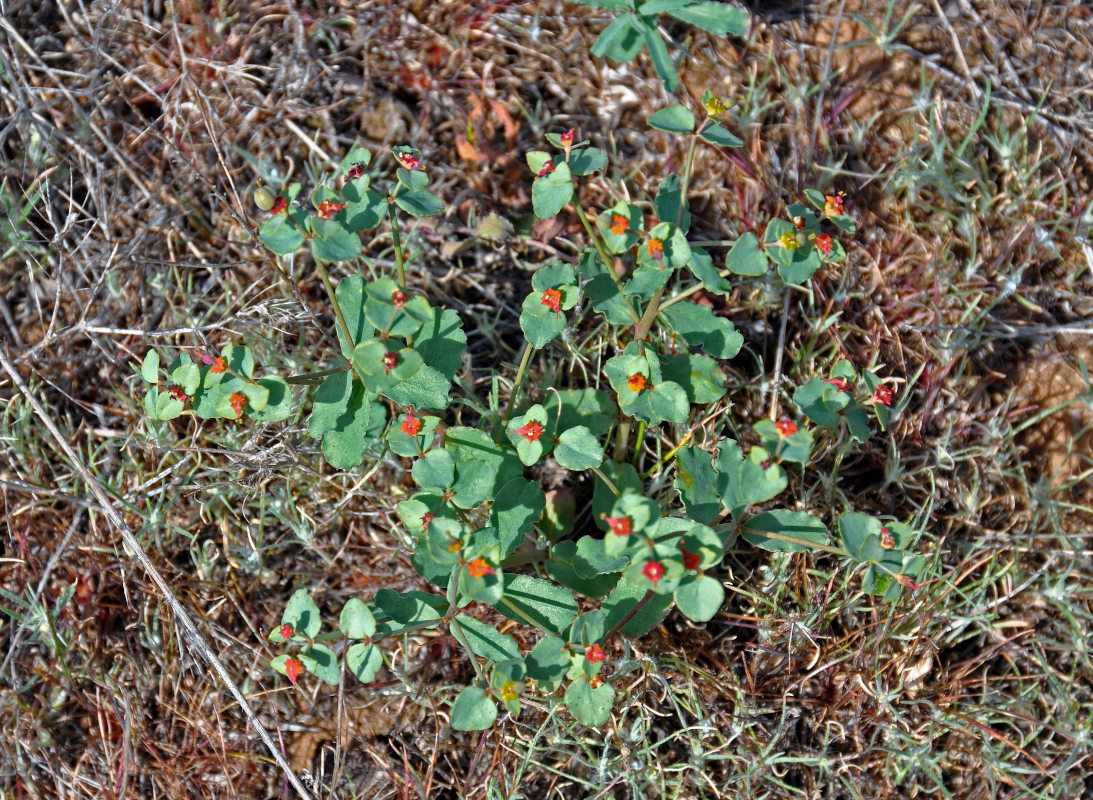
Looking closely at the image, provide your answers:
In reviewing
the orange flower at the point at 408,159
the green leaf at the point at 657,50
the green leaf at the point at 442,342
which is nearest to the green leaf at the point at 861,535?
the green leaf at the point at 442,342

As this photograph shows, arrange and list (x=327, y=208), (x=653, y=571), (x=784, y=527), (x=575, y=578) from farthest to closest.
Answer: (x=575, y=578), (x=784, y=527), (x=327, y=208), (x=653, y=571)

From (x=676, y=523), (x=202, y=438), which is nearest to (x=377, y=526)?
(x=202, y=438)

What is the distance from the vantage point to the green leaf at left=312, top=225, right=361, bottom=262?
2.08 m

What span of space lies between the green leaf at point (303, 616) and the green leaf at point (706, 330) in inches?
47.3

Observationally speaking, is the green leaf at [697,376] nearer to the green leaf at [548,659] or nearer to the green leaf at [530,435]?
the green leaf at [530,435]

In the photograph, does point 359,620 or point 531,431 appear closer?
point 359,620

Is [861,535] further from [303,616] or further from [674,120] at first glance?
[303,616]

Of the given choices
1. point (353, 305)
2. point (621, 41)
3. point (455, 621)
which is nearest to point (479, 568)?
point (455, 621)

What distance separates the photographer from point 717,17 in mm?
2279

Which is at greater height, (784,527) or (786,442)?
(786,442)

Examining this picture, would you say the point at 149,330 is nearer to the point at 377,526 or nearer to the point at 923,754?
the point at 377,526

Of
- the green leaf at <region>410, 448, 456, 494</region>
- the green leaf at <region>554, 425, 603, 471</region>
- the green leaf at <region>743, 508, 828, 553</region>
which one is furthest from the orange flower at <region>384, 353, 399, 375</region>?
the green leaf at <region>743, 508, 828, 553</region>

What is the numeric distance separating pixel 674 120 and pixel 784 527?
3.63ft

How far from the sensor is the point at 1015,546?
2.84 meters
